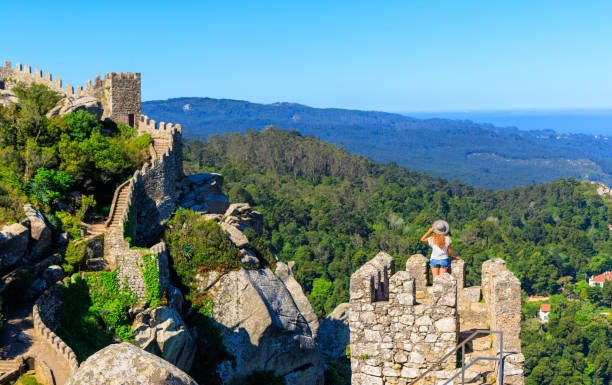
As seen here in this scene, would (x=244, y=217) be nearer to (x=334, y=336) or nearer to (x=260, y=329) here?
(x=334, y=336)

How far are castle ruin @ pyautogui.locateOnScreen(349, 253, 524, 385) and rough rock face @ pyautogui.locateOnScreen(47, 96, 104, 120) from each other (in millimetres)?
27442

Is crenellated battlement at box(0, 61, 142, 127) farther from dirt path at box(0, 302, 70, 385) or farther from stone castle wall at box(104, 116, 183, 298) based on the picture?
dirt path at box(0, 302, 70, 385)

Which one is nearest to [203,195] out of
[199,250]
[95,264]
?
[199,250]

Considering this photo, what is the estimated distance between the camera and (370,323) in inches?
330

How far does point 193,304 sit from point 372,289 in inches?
698

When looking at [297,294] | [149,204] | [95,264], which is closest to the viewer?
[95,264]

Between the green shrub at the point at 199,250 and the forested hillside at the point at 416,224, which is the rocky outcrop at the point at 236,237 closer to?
the green shrub at the point at 199,250

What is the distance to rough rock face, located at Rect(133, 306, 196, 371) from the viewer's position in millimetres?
21234

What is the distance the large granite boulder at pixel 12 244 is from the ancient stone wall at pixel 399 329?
52.5 ft

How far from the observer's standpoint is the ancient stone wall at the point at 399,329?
8094 millimetres

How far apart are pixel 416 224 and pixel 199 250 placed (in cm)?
7671

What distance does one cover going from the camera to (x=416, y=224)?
99312mm

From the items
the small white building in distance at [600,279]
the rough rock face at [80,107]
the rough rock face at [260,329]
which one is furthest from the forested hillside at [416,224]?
the rough rock face at [260,329]

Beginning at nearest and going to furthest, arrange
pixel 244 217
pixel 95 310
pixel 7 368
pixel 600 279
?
pixel 7 368
pixel 95 310
pixel 244 217
pixel 600 279
